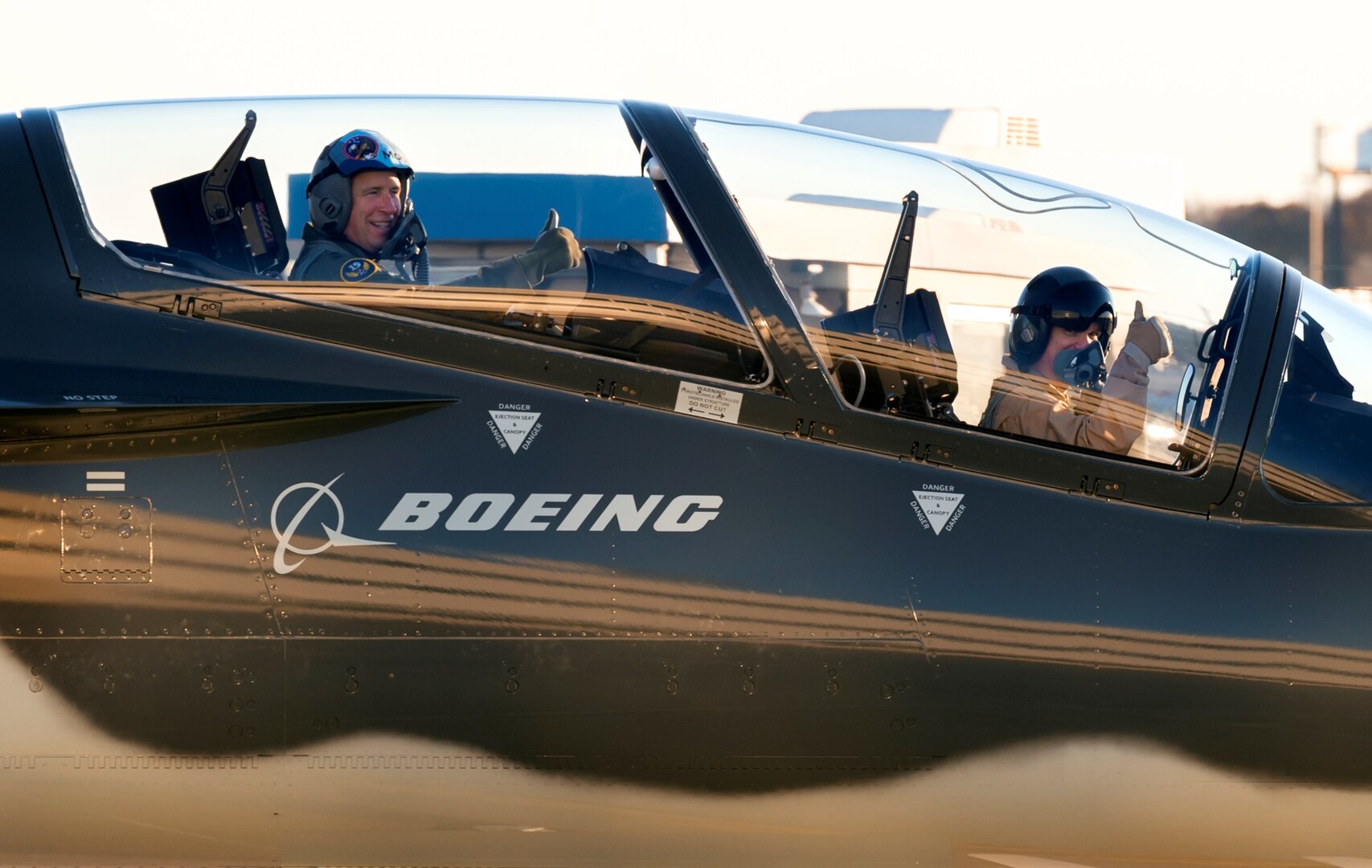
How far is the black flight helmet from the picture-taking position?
12.6ft

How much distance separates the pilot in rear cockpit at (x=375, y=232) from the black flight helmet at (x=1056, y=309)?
4.15 ft

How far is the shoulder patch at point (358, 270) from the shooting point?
145 inches

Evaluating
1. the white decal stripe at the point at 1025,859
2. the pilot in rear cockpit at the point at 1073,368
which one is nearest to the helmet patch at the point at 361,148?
the pilot in rear cockpit at the point at 1073,368

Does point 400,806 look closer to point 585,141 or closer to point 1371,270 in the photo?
point 585,141

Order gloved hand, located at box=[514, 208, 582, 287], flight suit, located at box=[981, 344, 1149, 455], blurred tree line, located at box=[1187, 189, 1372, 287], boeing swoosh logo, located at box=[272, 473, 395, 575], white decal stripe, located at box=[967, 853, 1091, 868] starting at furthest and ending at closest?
blurred tree line, located at box=[1187, 189, 1372, 287], gloved hand, located at box=[514, 208, 582, 287], flight suit, located at box=[981, 344, 1149, 455], white decal stripe, located at box=[967, 853, 1091, 868], boeing swoosh logo, located at box=[272, 473, 395, 575]

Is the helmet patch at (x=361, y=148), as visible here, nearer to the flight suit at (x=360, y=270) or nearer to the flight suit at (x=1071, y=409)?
the flight suit at (x=360, y=270)

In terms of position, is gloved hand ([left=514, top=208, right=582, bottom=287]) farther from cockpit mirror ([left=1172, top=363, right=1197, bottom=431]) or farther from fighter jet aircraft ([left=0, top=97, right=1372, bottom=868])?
cockpit mirror ([left=1172, top=363, right=1197, bottom=431])

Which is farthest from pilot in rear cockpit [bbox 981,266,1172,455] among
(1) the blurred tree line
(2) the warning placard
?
(1) the blurred tree line

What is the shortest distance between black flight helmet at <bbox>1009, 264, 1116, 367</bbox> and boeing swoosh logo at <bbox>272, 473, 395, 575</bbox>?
184 cm

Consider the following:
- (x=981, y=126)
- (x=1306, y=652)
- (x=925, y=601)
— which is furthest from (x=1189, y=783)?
(x=981, y=126)

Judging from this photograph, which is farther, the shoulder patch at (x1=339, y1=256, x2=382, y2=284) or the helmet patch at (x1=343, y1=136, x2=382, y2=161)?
the helmet patch at (x1=343, y1=136, x2=382, y2=161)

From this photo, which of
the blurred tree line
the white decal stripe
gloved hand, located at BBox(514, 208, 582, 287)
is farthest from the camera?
the blurred tree line

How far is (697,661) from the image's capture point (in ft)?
11.2

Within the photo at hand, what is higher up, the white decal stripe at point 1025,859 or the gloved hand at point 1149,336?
the gloved hand at point 1149,336
